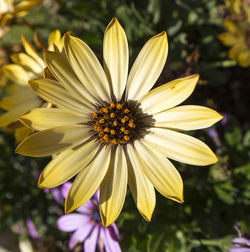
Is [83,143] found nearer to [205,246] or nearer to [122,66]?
[122,66]

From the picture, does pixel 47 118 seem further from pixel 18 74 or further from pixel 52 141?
pixel 18 74

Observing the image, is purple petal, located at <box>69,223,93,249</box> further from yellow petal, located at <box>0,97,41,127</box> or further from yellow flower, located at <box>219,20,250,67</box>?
yellow flower, located at <box>219,20,250,67</box>

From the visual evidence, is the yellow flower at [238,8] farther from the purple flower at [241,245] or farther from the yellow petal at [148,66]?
the purple flower at [241,245]

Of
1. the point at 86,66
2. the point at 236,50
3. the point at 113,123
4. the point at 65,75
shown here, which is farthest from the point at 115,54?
the point at 236,50

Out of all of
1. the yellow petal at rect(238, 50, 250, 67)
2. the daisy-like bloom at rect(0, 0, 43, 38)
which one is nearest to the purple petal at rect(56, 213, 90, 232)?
the daisy-like bloom at rect(0, 0, 43, 38)

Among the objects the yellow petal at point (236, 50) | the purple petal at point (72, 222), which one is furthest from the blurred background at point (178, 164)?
the purple petal at point (72, 222)

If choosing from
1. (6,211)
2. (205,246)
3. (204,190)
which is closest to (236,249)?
(205,246)
